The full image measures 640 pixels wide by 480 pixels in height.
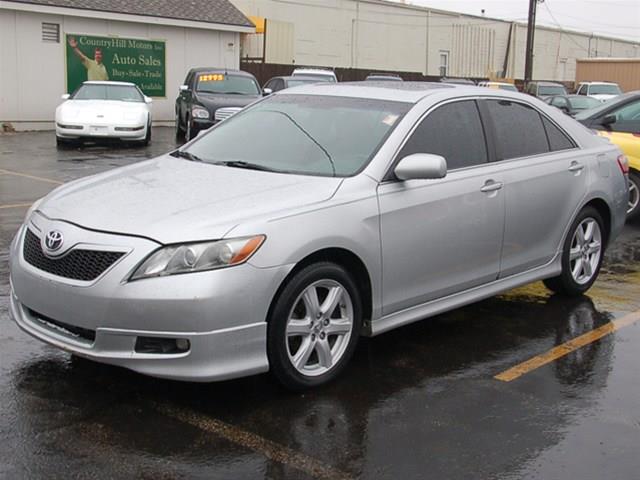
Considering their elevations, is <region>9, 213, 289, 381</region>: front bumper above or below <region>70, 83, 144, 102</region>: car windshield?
below

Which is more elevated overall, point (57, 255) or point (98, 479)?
point (57, 255)

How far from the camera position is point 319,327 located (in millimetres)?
A: 4594

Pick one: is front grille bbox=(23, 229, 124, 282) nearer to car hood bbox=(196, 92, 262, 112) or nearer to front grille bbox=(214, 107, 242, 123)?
front grille bbox=(214, 107, 242, 123)

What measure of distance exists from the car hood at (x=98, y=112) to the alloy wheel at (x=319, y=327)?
13.6 meters

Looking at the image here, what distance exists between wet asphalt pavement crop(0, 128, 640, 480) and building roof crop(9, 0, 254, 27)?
19175 mm

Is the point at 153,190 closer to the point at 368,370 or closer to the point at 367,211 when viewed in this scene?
the point at 367,211

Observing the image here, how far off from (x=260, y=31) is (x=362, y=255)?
32169 mm

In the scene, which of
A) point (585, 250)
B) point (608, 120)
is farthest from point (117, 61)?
point (585, 250)

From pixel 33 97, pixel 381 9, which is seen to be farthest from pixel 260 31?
pixel 33 97

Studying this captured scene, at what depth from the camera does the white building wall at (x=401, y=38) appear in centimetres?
4078

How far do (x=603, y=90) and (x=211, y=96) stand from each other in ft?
69.6

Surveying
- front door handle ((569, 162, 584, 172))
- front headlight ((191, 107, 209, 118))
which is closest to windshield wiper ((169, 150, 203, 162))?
front door handle ((569, 162, 584, 172))

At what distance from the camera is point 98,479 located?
11.7 ft

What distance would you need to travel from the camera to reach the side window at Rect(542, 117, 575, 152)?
6367mm
